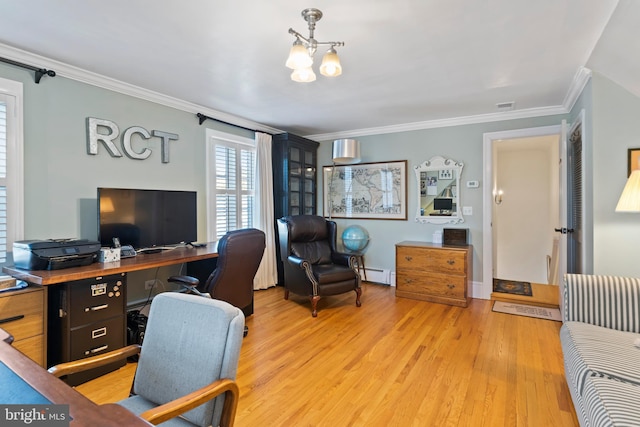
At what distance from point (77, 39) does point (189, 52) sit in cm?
74

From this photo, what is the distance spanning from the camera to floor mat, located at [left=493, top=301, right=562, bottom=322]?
3.70 m

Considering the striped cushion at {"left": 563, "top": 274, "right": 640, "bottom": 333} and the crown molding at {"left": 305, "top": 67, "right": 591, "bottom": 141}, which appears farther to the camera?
the crown molding at {"left": 305, "top": 67, "right": 591, "bottom": 141}

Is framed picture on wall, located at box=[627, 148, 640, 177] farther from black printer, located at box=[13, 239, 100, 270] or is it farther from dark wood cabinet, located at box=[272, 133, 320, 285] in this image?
black printer, located at box=[13, 239, 100, 270]

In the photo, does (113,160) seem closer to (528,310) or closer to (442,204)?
(442,204)

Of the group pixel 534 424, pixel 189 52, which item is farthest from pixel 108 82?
pixel 534 424

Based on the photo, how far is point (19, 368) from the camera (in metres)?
1.02

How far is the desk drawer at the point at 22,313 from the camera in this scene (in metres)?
2.07

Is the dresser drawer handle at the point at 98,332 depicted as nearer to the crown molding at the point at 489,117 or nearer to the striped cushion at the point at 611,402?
the striped cushion at the point at 611,402

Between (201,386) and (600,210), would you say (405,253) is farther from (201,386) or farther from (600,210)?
(201,386)

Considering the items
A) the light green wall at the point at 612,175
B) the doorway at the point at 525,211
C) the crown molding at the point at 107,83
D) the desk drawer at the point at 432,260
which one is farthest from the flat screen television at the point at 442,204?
the crown molding at the point at 107,83

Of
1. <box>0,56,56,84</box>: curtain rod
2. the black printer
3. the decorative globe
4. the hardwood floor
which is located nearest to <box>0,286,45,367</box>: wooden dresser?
the black printer
